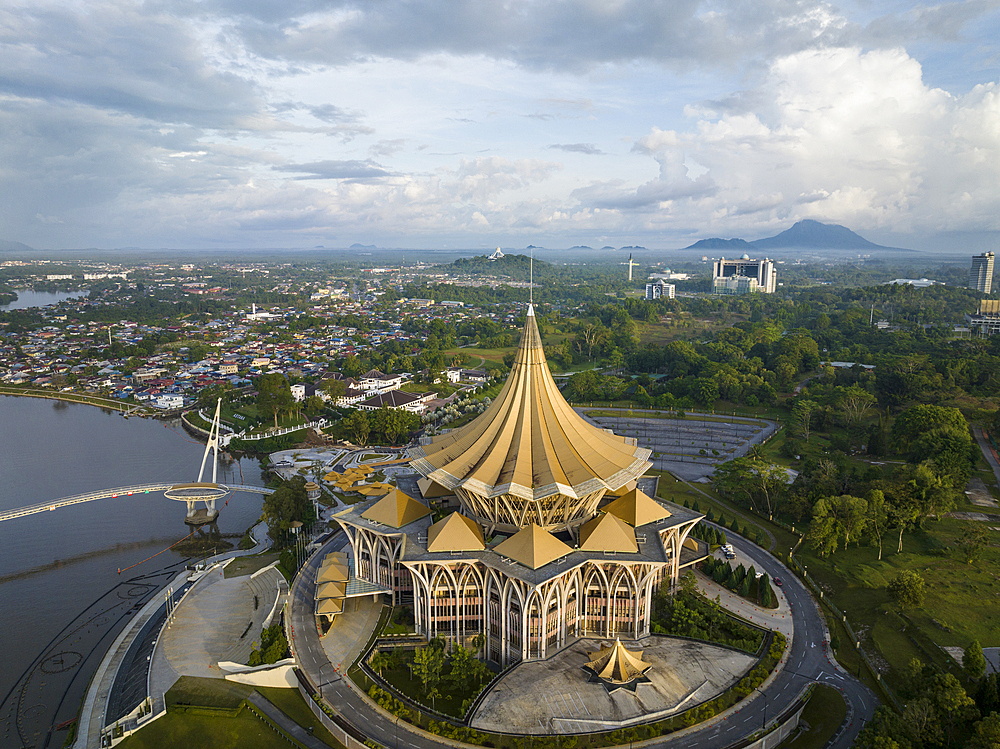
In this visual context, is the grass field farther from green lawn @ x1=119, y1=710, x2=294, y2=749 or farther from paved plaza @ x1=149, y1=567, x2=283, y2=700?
paved plaza @ x1=149, y1=567, x2=283, y2=700

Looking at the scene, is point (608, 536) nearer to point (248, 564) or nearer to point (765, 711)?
point (765, 711)

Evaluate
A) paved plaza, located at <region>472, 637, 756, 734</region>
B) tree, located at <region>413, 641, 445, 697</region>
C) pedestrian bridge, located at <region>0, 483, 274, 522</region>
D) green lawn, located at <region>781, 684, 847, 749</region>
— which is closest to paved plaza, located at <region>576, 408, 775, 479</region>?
paved plaza, located at <region>472, 637, 756, 734</region>

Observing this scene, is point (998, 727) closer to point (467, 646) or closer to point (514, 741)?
point (514, 741)

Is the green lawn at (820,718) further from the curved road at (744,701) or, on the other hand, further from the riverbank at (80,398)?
the riverbank at (80,398)

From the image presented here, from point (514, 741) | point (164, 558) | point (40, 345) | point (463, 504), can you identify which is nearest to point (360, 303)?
point (40, 345)

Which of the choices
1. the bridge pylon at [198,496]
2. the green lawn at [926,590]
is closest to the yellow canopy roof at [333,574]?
the bridge pylon at [198,496]
